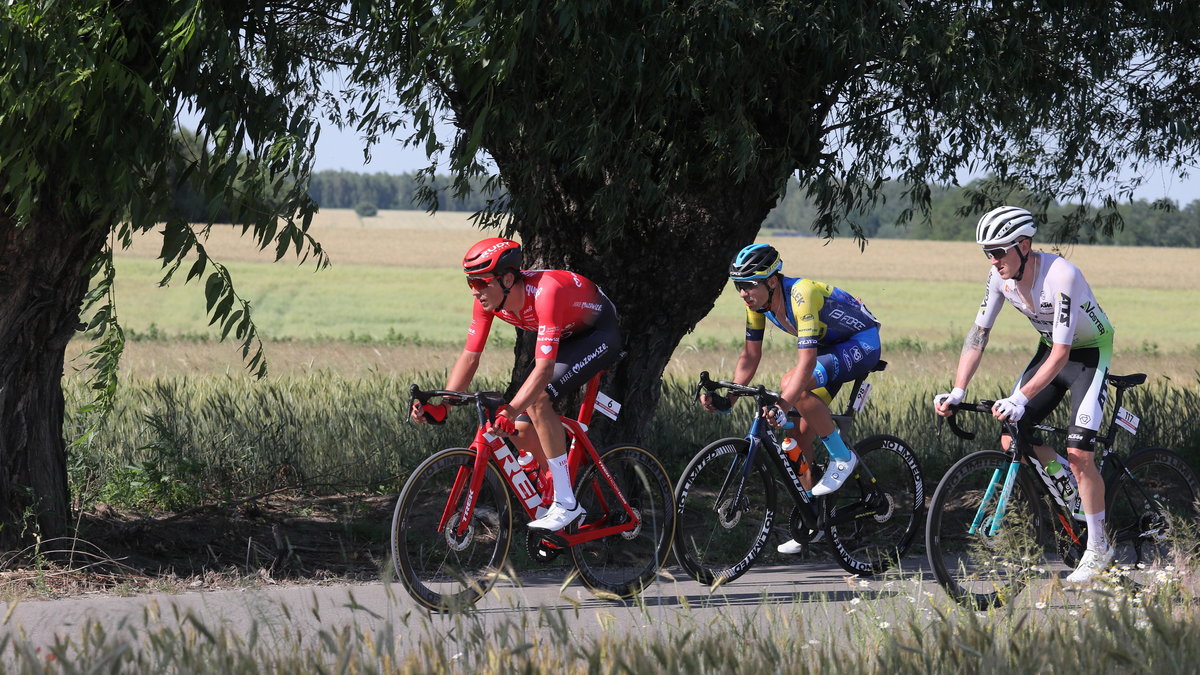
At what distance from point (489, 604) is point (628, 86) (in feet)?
10.2

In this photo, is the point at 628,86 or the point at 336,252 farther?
the point at 336,252

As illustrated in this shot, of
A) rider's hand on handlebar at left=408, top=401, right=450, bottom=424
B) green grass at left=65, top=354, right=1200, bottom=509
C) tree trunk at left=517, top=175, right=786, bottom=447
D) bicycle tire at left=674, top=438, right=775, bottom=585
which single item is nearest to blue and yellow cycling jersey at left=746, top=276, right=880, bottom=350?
bicycle tire at left=674, top=438, right=775, bottom=585

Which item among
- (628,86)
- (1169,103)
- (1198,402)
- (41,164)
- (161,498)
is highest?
(1169,103)

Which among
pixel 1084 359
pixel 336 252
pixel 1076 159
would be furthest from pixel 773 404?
pixel 336 252

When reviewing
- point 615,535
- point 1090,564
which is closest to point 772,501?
point 615,535

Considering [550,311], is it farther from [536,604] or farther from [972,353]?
[972,353]

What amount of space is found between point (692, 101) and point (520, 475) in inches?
110

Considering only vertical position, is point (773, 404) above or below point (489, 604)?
above

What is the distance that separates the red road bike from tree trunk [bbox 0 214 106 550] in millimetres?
2080

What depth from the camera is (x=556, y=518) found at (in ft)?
21.7

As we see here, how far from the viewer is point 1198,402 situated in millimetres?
12445

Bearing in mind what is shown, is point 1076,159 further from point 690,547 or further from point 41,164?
point 41,164

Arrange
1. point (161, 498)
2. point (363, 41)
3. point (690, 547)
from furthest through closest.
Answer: point (161, 498) → point (690, 547) → point (363, 41)

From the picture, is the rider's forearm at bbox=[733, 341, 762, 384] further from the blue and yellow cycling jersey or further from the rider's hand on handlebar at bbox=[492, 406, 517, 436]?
the rider's hand on handlebar at bbox=[492, 406, 517, 436]
